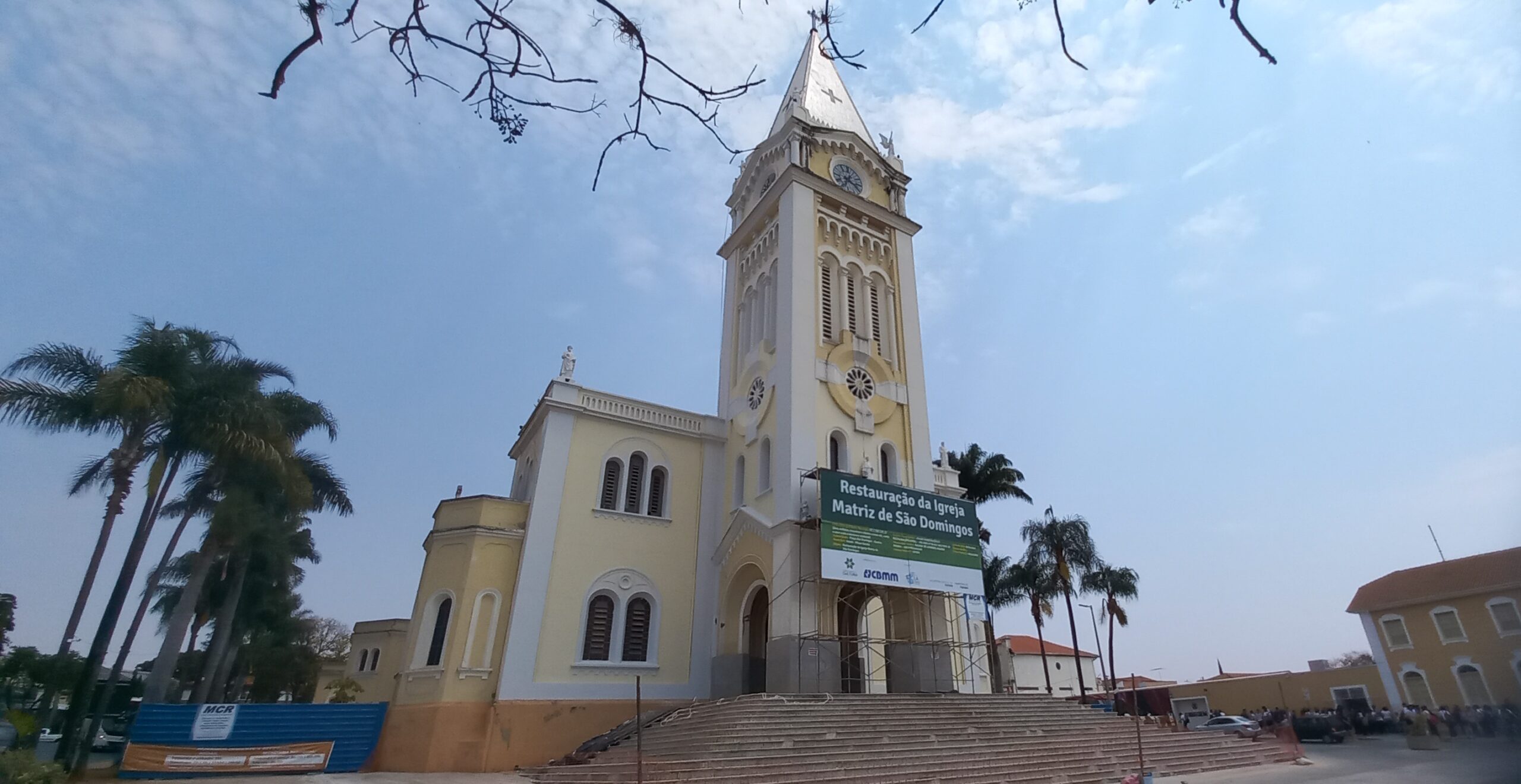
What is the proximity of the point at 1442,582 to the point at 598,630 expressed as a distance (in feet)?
53.0

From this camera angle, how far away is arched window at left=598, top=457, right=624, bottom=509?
19906 millimetres

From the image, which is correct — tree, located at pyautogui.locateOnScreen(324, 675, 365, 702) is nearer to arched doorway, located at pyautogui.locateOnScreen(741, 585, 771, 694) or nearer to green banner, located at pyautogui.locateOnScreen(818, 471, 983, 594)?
arched doorway, located at pyautogui.locateOnScreen(741, 585, 771, 694)

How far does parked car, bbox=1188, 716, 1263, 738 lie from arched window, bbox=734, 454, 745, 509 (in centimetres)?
1277

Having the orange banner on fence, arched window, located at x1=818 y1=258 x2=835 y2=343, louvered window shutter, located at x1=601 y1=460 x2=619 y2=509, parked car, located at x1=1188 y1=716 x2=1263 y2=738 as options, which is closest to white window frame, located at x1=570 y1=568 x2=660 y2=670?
louvered window shutter, located at x1=601 y1=460 x2=619 y2=509

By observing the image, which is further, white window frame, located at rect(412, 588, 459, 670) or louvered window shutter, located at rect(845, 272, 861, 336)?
louvered window shutter, located at rect(845, 272, 861, 336)

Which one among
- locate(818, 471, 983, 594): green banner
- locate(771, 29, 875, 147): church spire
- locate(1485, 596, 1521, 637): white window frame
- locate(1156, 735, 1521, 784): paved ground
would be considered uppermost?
locate(771, 29, 875, 147): church spire

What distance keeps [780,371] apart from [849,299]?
4309 millimetres

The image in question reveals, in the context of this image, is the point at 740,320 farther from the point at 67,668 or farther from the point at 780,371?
the point at 67,668

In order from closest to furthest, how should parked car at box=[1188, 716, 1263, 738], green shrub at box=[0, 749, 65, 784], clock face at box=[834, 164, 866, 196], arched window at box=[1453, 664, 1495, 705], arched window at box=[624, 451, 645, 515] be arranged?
arched window at box=[1453, 664, 1495, 705]
green shrub at box=[0, 749, 65, 784]
parked car at box=[1188, 716, 1263, 738]
arched window at box=[624, 451, 645, 515]
clock face at box=[834, 164, 866, 196]

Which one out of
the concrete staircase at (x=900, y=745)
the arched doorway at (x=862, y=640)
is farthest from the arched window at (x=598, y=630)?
the arched doorway at (x=862, y=640)

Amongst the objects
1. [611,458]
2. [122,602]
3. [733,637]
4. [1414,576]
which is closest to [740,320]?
[611,458]

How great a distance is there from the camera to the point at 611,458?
20297 mm

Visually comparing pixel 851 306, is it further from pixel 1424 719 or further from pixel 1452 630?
pixel 1424 719

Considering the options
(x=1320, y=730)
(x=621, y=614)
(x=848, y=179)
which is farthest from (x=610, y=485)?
(x=1320, y=730)
